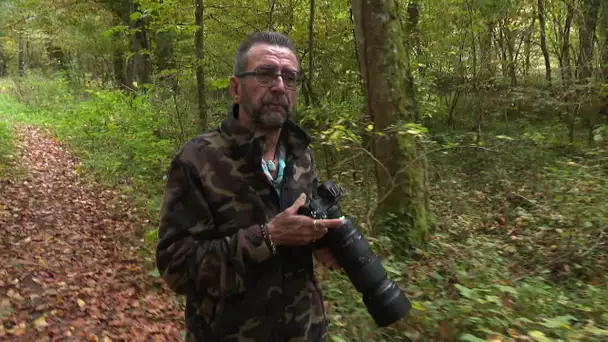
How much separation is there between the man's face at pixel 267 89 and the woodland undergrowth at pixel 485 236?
2.10 m

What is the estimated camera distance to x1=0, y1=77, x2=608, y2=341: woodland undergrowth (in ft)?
12.0

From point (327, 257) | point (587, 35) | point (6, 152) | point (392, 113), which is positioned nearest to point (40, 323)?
point (327, 257)

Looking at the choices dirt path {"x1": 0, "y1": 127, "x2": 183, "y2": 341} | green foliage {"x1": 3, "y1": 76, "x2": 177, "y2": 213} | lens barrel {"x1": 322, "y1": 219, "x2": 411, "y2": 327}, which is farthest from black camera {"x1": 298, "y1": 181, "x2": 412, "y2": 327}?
green foliage {"x1": 3, "y1": 76, "x2": 177, "y2": 213}

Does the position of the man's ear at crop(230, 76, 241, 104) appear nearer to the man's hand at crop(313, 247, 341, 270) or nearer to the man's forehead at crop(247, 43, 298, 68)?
the man's forehead at crop(247, 43, 298, 68)

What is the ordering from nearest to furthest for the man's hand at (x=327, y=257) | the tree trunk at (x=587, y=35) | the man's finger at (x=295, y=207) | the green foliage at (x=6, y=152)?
the man's finger at (x=295, y=207) < the man's hand at (x=327, y=257) < the green foliage at (x=6, y=152) < the tree trunk at (x=587, y=35)

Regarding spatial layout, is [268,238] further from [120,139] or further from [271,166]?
[120,139]

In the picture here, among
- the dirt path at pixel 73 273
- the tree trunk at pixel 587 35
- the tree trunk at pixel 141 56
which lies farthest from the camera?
the tree trunk at pixel 141 56

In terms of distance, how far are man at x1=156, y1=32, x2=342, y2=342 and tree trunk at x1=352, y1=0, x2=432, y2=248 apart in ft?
11.5

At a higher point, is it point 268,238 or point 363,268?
point 268,238

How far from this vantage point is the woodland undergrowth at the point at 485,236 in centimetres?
365

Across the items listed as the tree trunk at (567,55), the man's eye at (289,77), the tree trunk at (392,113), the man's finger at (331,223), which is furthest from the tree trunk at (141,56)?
the man's finger at (331,223)

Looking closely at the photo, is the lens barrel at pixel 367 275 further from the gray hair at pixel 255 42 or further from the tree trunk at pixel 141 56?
the tree trunk at pixel 141 56

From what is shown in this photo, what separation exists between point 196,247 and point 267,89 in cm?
66

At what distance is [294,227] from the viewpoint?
1641 millimetres
